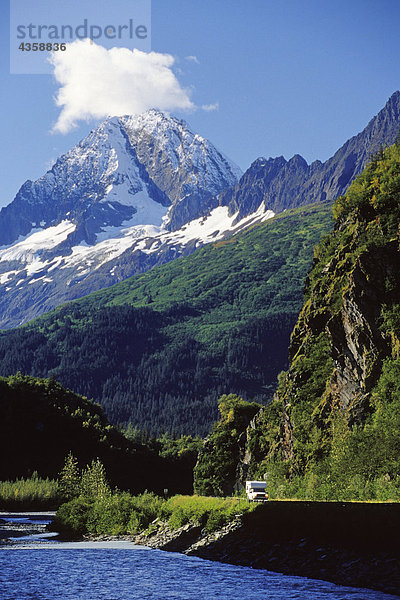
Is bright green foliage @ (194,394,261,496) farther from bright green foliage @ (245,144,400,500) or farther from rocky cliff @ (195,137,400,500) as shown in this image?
rocky cliff @ (195,137,400,500)

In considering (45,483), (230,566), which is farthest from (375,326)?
(45,483)

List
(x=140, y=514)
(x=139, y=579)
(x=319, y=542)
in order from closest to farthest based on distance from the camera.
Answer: (x=319, y=542) < (x=139, y=579) < (x=140, y=514)

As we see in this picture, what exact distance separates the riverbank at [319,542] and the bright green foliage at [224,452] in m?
91.8

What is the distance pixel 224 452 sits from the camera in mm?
140000

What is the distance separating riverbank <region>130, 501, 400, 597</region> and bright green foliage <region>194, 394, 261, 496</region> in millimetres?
91757

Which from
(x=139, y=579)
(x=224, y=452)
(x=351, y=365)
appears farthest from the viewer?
(x=224, y=452)

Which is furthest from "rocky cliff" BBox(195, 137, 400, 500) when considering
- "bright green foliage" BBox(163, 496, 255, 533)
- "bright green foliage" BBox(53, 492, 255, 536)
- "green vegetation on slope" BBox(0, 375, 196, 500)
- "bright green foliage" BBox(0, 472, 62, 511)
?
"green vegetation on slope" BBox(0, 375, 196, 500)

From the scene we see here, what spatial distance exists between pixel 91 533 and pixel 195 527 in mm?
22913

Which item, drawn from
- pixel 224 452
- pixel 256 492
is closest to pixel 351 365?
pixel 256 492

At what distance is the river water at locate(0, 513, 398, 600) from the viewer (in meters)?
30.3

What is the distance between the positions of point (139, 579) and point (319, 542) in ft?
33.7

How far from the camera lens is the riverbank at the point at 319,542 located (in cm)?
2919

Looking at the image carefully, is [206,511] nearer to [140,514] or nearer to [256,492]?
[256,492]

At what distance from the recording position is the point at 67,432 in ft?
602
